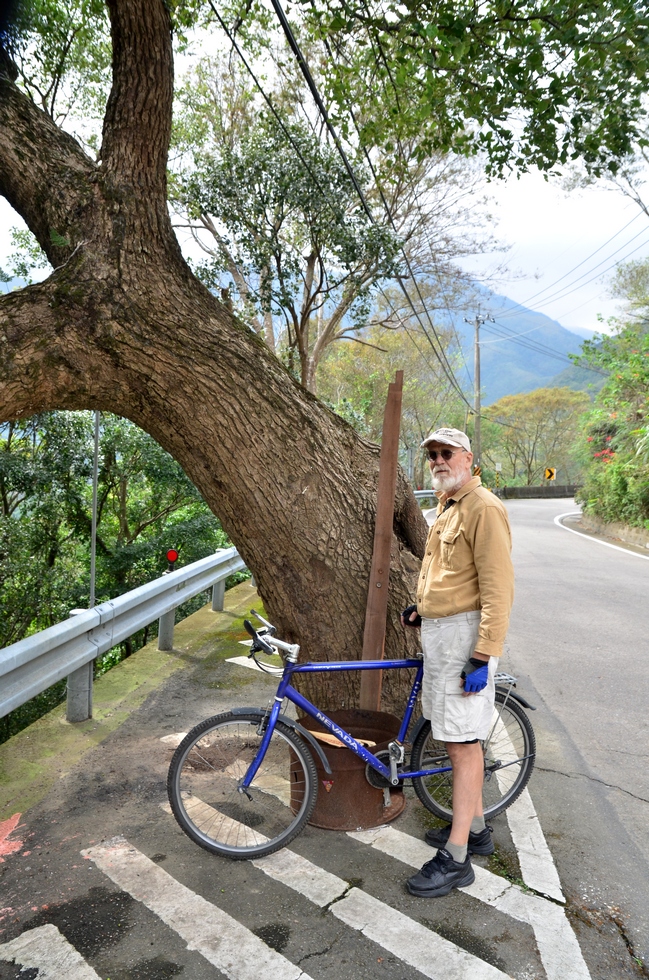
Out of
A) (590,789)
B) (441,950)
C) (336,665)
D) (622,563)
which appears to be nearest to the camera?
(441,950)

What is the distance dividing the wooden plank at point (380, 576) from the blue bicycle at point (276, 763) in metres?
0.33

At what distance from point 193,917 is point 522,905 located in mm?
1375

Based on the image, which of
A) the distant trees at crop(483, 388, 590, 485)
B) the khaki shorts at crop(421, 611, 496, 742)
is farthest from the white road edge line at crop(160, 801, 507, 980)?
the distant trees at crop(483, 388, 590, 485)

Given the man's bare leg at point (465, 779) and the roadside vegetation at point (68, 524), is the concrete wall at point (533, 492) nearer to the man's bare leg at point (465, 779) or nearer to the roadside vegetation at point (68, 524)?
the roadside vegetation at point (68, 524)

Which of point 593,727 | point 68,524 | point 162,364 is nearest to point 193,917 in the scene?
point 162,364

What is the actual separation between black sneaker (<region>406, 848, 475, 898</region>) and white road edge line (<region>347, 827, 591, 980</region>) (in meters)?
0.06

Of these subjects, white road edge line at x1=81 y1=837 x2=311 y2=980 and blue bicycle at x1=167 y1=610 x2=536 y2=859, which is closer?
white road edge line at x1=81 y1=837 x2=311 y2=980

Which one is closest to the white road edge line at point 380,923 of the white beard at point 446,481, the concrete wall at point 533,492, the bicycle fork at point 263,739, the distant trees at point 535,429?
the bicycle fork at point 263,739

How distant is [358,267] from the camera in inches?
547

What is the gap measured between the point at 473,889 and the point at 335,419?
8.67ft

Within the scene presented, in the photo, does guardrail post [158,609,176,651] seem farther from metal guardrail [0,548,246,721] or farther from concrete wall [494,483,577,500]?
concrete wall [494,483,577,500]

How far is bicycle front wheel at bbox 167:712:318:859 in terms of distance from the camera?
332 cm

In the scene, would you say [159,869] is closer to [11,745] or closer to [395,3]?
[11,745]

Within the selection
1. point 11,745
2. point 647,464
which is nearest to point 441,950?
point 11,745
